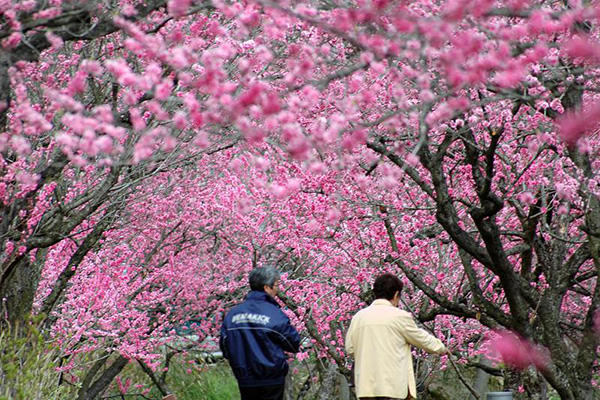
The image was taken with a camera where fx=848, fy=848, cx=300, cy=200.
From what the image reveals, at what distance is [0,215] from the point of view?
655cm

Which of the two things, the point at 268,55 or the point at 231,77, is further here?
the point at 231,77

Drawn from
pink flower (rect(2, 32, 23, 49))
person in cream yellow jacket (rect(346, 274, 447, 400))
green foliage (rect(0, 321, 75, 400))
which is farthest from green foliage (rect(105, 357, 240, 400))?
pink flower (rect(2, 32, 23, 49))

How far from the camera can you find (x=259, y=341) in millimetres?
5879

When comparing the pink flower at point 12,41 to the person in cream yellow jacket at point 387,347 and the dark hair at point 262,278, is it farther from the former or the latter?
the person in cream yellow jacket at point 387,347

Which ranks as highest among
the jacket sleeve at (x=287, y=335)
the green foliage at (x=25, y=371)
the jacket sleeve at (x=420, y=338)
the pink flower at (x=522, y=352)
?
the jacket sleeve at (x=420, y=338)

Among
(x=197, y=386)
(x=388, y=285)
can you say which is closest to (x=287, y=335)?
(x=388, y=285)

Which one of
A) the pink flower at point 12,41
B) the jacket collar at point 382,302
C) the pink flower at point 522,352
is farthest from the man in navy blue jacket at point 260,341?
the pink flower at point 12,41

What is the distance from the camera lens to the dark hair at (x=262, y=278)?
598 cm

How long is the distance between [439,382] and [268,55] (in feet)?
37.8

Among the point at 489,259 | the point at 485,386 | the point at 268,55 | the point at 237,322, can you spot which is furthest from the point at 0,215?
the point at 485,386

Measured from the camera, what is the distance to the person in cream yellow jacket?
239 inches

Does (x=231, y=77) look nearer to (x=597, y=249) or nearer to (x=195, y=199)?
(x=597, y=249)

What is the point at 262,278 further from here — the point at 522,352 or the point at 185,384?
the point at 185,384

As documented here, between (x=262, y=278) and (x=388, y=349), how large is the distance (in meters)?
1.04
